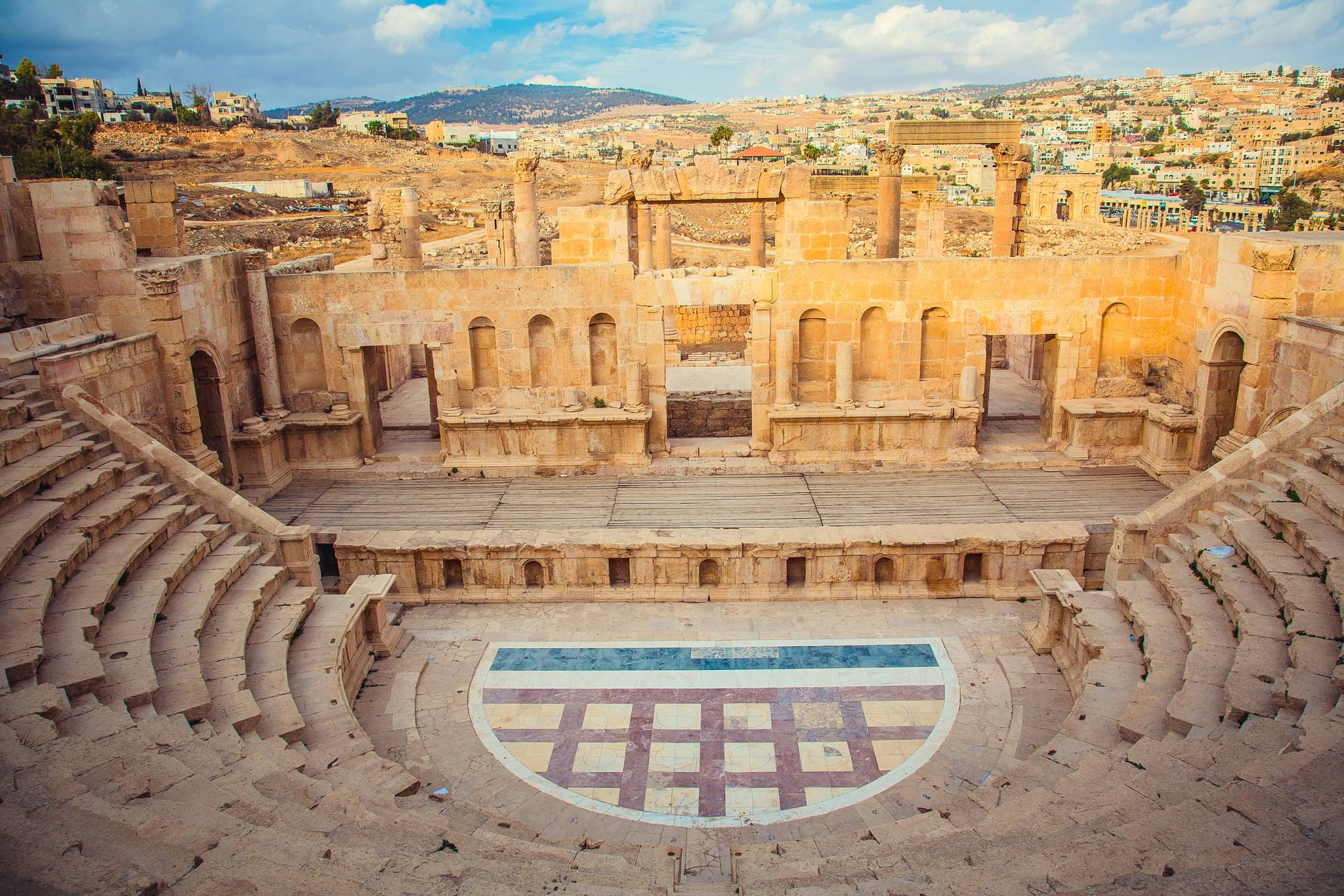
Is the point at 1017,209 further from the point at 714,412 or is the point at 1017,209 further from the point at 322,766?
the point at 322,766

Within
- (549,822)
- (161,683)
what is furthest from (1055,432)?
(161,683)

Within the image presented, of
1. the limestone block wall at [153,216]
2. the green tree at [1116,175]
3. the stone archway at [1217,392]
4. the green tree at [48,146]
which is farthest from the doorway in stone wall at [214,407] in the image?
the green tree at [1116,175]

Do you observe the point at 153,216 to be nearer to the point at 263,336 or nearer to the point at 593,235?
the point at 263,336

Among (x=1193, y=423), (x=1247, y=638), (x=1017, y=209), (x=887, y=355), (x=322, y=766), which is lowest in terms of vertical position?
(x=322, y=766)

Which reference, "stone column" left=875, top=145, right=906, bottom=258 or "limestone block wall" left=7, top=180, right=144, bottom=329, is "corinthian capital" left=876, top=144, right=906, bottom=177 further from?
"limestone block wall" left=7, top=180, right=144, bottom=329

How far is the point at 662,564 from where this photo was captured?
13.8 metres

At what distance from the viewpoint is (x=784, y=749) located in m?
10.4

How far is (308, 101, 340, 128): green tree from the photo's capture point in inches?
4028

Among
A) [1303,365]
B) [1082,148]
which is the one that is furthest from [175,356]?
[1082,148]

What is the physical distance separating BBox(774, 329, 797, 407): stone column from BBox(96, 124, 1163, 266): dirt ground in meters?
16.7

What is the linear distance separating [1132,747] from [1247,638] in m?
1.98

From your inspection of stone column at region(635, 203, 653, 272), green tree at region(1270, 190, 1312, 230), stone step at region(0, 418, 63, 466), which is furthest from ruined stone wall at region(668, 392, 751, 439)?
green tree at region(1270, 190, 1312, 230)

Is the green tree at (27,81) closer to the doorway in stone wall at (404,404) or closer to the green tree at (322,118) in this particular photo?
the green tree at (322,118)

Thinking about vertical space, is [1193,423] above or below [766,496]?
above
